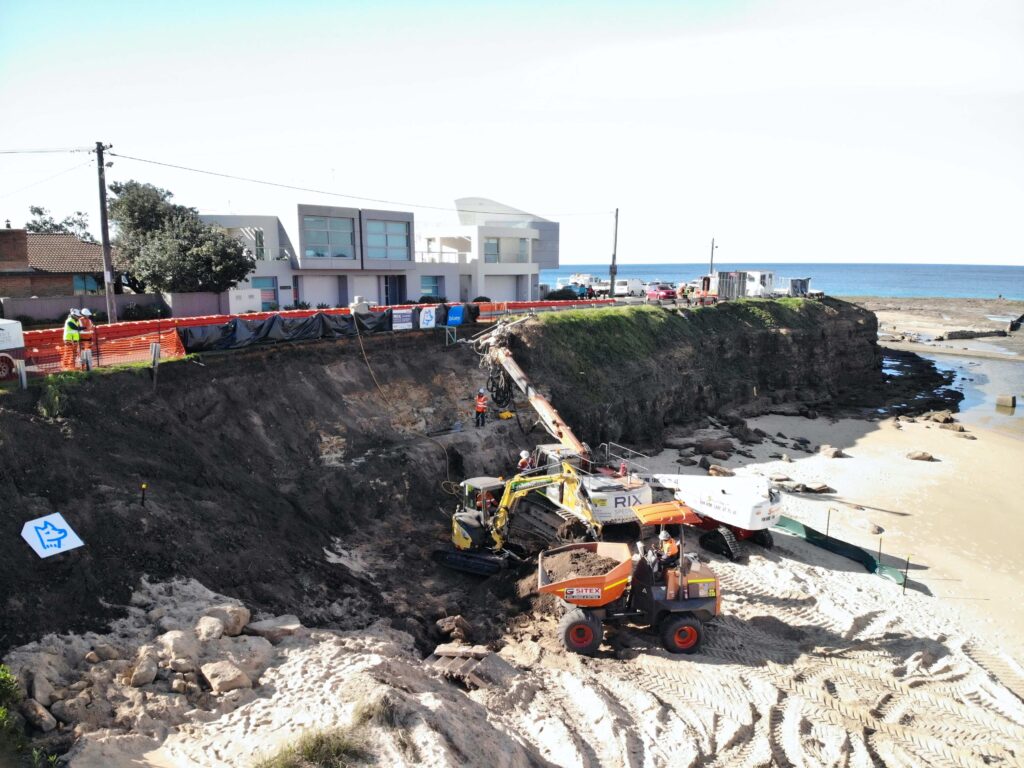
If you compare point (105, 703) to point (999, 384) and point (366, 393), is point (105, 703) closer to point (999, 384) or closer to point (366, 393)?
point (366, 393)

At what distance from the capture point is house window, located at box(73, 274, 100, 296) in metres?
32.9

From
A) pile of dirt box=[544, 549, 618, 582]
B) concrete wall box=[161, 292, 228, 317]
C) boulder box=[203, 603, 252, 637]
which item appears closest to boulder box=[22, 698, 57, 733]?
boulder box=[203, 603, 252, 637]

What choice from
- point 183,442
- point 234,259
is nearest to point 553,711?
point 183,442

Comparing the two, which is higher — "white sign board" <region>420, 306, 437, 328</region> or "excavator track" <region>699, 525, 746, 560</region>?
"white sign board" <region>420, 306, 437, 328</region>

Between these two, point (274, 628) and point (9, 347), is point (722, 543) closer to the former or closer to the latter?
point (274, 628)

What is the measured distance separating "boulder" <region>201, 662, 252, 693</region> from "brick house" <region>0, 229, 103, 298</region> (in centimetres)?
2622

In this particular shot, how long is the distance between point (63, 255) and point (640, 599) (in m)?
33.4

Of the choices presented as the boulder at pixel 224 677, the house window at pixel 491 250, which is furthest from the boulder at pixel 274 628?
the house window at pixel 491 250

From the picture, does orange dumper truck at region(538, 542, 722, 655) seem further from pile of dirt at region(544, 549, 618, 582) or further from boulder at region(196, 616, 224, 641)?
boulder at region(196, 616, 224, 641)

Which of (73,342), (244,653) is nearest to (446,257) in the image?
(73,342)

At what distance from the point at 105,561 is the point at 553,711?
338 inches

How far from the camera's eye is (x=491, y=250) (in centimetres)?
4641

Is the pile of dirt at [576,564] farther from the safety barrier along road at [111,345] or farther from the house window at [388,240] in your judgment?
the house window at [388,240]

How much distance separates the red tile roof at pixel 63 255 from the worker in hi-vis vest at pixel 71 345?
1721 centimetres
